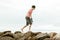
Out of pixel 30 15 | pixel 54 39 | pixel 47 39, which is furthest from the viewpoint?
pixel 30 15

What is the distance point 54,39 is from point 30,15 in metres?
3.74

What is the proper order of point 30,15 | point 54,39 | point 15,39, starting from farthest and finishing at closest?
point 30,15, point 15,39, point 54,39

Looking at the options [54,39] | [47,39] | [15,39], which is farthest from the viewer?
[15,39]

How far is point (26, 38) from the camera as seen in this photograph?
15.6 m

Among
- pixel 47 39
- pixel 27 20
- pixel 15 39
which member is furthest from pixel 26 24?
pixel 47 39

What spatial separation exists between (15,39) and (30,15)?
2.15 m

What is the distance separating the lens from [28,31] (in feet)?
56.1

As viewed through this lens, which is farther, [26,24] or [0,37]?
[26,24]

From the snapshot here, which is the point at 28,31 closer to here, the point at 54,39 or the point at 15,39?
the point at 15,39

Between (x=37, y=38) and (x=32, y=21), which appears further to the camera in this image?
(x=32, y=21)

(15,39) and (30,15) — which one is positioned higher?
(30,15)

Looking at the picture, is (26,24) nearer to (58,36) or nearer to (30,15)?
(30,15)

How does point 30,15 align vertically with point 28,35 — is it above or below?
above

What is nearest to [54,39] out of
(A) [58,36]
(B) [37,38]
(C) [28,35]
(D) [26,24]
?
(A) [58,36]
